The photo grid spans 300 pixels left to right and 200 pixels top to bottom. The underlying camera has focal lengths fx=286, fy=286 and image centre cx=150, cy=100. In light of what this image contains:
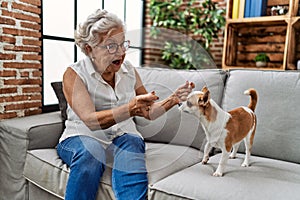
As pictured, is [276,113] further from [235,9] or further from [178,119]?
[235,9]

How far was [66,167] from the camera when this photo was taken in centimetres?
131

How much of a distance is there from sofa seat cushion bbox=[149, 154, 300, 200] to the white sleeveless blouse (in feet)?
1.23

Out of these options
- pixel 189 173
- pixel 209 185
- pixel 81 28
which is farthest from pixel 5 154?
pixel 209 185

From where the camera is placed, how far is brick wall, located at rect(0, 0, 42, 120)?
1740 mm

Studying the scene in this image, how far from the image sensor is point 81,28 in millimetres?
1318

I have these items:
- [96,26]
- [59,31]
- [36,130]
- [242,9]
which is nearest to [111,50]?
[96,26]

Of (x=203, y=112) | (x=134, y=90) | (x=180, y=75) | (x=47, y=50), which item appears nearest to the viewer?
(x=203, y=112)

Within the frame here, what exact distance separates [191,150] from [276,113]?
0.49 metres

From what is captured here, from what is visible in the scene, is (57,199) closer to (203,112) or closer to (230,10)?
(203,112)

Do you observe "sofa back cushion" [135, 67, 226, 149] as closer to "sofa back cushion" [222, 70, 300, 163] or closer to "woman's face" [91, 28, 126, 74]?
"sofa back cushion" [222, 70, 300, 163]

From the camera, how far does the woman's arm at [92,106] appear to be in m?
1.15

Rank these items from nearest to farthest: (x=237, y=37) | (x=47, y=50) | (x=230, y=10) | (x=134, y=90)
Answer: (x=134, y=90) < (x=47, y=50) < (x=230, y=10) < (x=237, y=37)

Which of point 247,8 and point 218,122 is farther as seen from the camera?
point 247,8

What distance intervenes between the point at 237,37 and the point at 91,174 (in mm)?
2205
